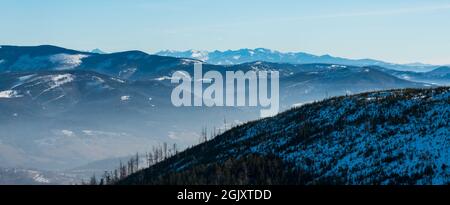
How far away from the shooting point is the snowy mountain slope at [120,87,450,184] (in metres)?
48.6

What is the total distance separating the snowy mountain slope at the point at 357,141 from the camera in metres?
→ 48.6

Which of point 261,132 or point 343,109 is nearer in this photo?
point 343,109

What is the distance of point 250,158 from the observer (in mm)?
69875

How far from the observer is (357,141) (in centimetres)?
6294

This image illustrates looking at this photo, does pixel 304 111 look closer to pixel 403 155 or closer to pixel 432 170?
pixel 403 155

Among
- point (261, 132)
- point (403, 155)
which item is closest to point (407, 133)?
point (403, 155)

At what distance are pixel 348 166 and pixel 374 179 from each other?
7.64 m

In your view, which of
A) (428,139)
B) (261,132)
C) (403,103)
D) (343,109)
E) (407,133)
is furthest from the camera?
(261,132)
